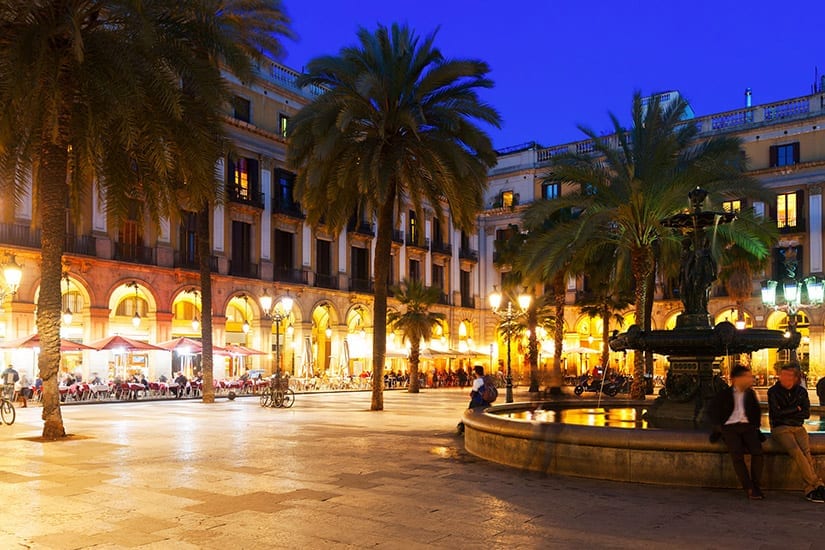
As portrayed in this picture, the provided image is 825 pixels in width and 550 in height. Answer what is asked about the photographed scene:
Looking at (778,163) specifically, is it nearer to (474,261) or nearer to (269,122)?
(474,261)

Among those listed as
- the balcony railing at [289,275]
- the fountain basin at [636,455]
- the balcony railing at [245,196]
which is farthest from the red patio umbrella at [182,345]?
the fountain basin at [636,455]

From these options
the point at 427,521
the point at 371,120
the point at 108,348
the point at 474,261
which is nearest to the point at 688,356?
the point at 427,521

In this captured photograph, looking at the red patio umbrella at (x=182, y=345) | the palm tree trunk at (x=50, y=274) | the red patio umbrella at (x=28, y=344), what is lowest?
the red patio umbrella at (x=182, y=345)

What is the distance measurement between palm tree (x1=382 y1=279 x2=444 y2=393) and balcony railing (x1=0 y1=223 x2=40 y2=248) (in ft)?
55.8

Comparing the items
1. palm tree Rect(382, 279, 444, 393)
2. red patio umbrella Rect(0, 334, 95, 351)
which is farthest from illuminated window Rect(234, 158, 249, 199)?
red patio umbrella Rect(0, 334, 95, 351)

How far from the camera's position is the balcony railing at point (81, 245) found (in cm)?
3171

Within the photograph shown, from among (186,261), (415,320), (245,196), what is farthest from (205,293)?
(415,320)

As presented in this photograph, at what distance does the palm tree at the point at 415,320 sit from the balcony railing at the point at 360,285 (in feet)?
15.4

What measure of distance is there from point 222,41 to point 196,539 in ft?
36.6

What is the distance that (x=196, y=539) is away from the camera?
681 centimetres

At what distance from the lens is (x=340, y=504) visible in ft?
27.5

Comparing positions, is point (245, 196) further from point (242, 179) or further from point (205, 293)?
point (205, 293)

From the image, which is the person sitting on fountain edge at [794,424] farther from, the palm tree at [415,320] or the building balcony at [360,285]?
the building balcony at [360,285]

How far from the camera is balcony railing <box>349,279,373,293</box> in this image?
46500mm
